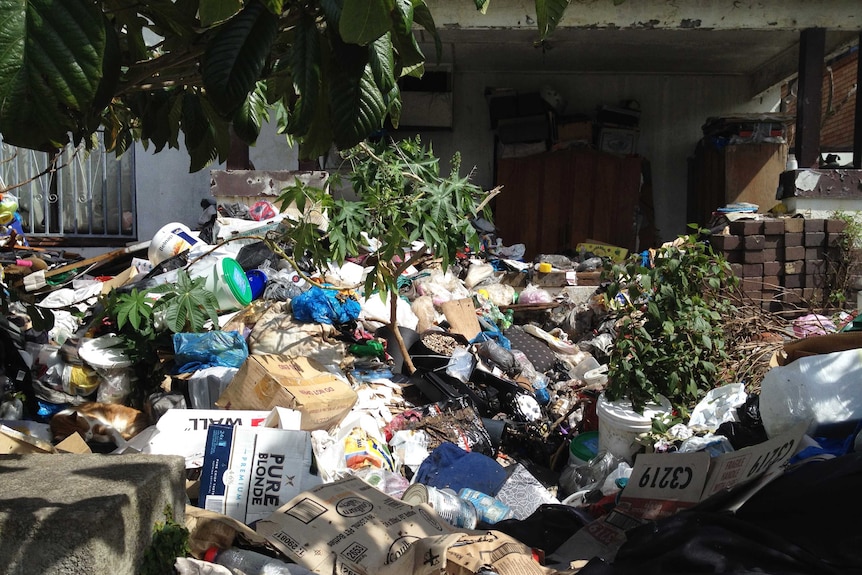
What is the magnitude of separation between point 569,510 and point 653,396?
4.10ft

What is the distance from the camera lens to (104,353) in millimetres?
4355

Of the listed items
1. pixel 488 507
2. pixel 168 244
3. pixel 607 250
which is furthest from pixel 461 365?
pixel 607 250

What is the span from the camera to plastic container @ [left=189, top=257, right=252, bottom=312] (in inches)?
198

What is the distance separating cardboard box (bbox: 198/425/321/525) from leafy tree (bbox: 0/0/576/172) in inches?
59.6

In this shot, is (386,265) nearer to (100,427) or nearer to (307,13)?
(100,427)

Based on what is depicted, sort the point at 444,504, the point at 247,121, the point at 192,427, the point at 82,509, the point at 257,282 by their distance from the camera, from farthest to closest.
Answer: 1. the point at 257,282
2. the point at 192,427
3. the point at 444,504
4. the point at 82,509
5. the point at 247,121

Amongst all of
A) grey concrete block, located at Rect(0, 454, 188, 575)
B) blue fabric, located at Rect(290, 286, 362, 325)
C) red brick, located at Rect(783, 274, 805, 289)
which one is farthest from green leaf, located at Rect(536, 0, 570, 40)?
red brick, located at Rect(783, 274, 805, 289)

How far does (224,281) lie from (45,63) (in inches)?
162

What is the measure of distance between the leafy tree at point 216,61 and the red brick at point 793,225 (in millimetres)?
5310

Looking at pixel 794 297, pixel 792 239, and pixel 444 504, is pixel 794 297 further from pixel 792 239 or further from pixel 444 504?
pixel 444 504

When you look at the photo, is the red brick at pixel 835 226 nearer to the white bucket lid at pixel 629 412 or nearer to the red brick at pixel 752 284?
the red brick at pixel 752 284

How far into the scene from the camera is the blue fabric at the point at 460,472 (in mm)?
3527

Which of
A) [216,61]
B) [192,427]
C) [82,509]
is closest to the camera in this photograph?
[216,61]

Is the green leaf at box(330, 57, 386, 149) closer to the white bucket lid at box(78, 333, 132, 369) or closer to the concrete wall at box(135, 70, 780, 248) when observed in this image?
the white bucket lid at box(78, 333, 132, 369)
